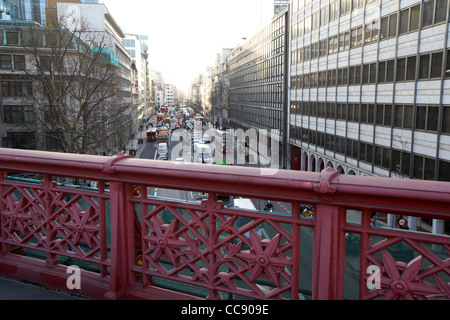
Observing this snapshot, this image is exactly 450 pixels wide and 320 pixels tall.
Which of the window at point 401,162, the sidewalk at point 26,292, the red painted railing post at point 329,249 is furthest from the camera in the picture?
the window at point 401,162

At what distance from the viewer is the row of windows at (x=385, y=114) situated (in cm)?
2186

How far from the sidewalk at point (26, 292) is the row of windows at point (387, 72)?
860 inches

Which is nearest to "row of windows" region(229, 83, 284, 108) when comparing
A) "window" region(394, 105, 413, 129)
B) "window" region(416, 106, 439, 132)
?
"window" region(394, 105, 413, 129)

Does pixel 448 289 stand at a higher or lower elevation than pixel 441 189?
lower

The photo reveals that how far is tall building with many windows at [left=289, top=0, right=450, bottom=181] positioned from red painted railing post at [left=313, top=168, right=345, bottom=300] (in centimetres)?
2092

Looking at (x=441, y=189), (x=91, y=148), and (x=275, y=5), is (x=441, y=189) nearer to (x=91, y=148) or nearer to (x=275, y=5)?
(x=91, y=148)

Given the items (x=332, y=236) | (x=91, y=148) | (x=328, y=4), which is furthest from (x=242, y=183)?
(x=328, y=4)

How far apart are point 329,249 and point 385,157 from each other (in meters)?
26.0

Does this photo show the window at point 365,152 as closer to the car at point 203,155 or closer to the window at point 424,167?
the window at point 424,167

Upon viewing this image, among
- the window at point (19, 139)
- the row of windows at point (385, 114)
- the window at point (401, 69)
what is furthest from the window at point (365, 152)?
the window at point (19, 139)

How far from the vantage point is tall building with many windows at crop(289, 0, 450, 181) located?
21641 millimetres
